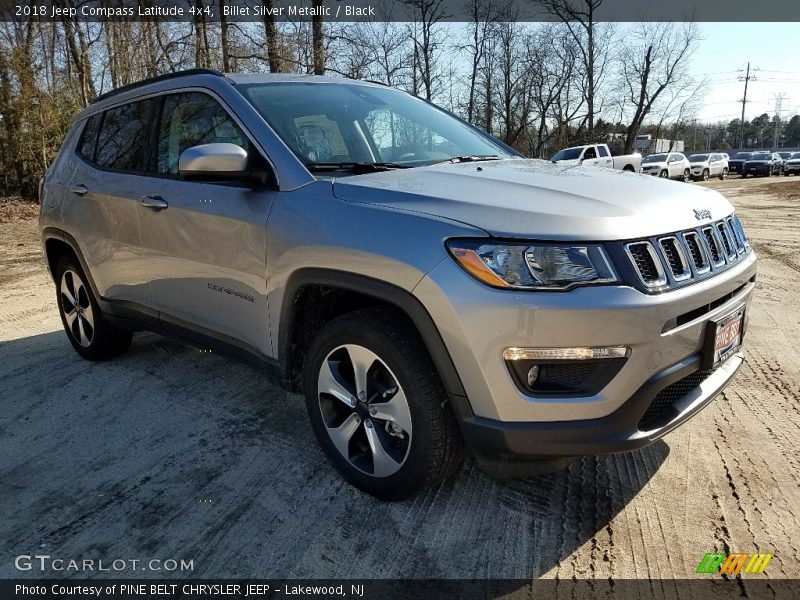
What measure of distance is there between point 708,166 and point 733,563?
3952 centimetres

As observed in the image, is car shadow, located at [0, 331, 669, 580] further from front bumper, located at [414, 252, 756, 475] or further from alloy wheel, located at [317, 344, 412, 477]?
front bumper, located at [414, 252, 756, 475]

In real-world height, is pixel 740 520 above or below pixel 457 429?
below

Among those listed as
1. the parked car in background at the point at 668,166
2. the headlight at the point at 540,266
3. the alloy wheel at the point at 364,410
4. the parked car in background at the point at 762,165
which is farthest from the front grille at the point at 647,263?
the parked car in background at the point at 762,165

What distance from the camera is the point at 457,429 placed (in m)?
2.25

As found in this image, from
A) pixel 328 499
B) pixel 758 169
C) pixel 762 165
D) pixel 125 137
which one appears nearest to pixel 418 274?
pixel 328 499

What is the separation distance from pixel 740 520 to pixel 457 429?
3.94 feet

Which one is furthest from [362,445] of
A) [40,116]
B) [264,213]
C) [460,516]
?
[40,116]

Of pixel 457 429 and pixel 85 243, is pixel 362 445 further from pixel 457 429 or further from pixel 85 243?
pixel 85 243

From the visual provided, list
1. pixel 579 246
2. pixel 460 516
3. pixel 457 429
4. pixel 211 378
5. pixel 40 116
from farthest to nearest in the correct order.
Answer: pixel 40 116, pixel 211 378, pixel 460 516, pixel 457 429, pixel 579 246

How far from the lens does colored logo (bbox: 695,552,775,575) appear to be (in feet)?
6.79

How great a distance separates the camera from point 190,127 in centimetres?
325

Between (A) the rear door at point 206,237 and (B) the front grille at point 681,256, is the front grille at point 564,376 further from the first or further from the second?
(A) the rear door at point 206,237

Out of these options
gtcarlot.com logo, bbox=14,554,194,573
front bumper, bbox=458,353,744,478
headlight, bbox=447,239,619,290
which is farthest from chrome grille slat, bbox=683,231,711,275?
gtcarlot.com logo, bbox=14,554,194,573

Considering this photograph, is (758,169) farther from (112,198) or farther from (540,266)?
(540,266)
